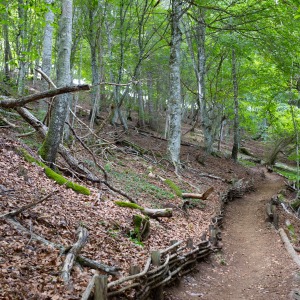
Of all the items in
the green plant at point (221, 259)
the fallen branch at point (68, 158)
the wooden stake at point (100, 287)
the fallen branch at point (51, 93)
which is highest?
the fallen branch at point (51, 93)

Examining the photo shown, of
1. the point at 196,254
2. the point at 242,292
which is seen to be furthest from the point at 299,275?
the point at 196,254

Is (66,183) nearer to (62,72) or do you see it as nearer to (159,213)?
(159,213)

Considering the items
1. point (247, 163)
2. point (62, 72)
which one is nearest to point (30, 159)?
point (62, 72)

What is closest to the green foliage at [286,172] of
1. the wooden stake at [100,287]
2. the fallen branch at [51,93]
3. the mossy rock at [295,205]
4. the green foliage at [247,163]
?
the green foliage at [247,163]

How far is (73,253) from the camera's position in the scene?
466cm

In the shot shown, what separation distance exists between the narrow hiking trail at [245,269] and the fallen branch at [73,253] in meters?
1.85

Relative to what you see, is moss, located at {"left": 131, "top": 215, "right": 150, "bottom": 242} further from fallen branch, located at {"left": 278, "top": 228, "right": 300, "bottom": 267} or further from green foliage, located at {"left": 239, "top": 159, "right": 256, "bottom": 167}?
green foliage, located at {"left": 239, "top": 159, "right": 256, "bottom": 167}

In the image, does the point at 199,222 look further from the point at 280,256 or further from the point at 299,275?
the point at 299,275

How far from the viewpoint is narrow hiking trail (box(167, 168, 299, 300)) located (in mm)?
6359

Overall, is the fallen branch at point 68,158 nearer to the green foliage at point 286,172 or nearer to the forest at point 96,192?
the forest at point 96,192

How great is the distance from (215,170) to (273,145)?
11.3m

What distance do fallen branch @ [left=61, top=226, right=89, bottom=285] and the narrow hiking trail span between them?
1849 mm

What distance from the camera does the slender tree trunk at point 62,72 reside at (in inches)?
295

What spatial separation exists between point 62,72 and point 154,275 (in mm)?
5124
